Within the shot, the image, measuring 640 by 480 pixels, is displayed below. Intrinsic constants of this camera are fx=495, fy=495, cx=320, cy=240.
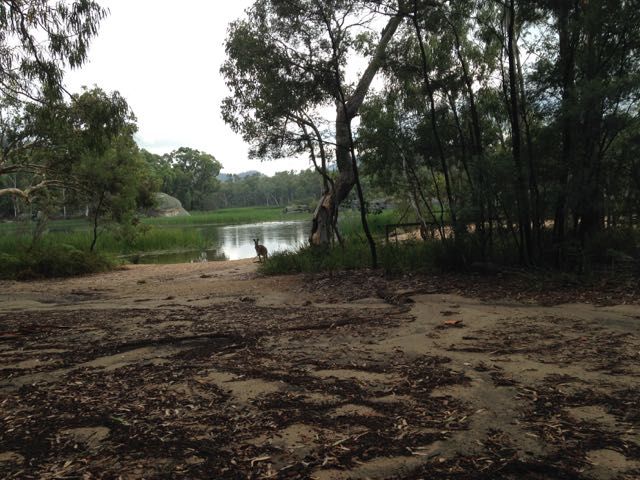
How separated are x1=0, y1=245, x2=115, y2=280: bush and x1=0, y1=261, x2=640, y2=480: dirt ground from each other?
808cm

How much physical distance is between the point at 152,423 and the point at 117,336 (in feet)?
8.53

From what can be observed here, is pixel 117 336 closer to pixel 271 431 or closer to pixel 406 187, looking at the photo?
pixel 271 431

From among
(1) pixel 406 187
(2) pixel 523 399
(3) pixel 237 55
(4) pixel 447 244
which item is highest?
(3) pixel 237 55

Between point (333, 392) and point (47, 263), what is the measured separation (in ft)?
43.6

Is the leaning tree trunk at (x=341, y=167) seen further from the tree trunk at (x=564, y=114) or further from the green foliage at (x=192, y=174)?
the green foliage at (x=192, y=174)

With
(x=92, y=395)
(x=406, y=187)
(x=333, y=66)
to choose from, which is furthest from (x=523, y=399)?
(x=406, y=187)

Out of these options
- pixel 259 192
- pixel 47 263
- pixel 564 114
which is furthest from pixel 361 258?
pixel 259 192

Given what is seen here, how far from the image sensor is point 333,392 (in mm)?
3381

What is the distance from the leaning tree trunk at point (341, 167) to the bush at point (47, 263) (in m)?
6.97

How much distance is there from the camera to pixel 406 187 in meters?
13.5

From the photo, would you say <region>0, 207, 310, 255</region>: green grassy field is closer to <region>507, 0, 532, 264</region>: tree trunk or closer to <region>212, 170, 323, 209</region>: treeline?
<region>507, 0, 532, 264</region>: tree trunk

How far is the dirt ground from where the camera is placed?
246 centimetres

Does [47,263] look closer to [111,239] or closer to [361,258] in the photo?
[111,239]

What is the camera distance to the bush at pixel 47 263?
541 inches
